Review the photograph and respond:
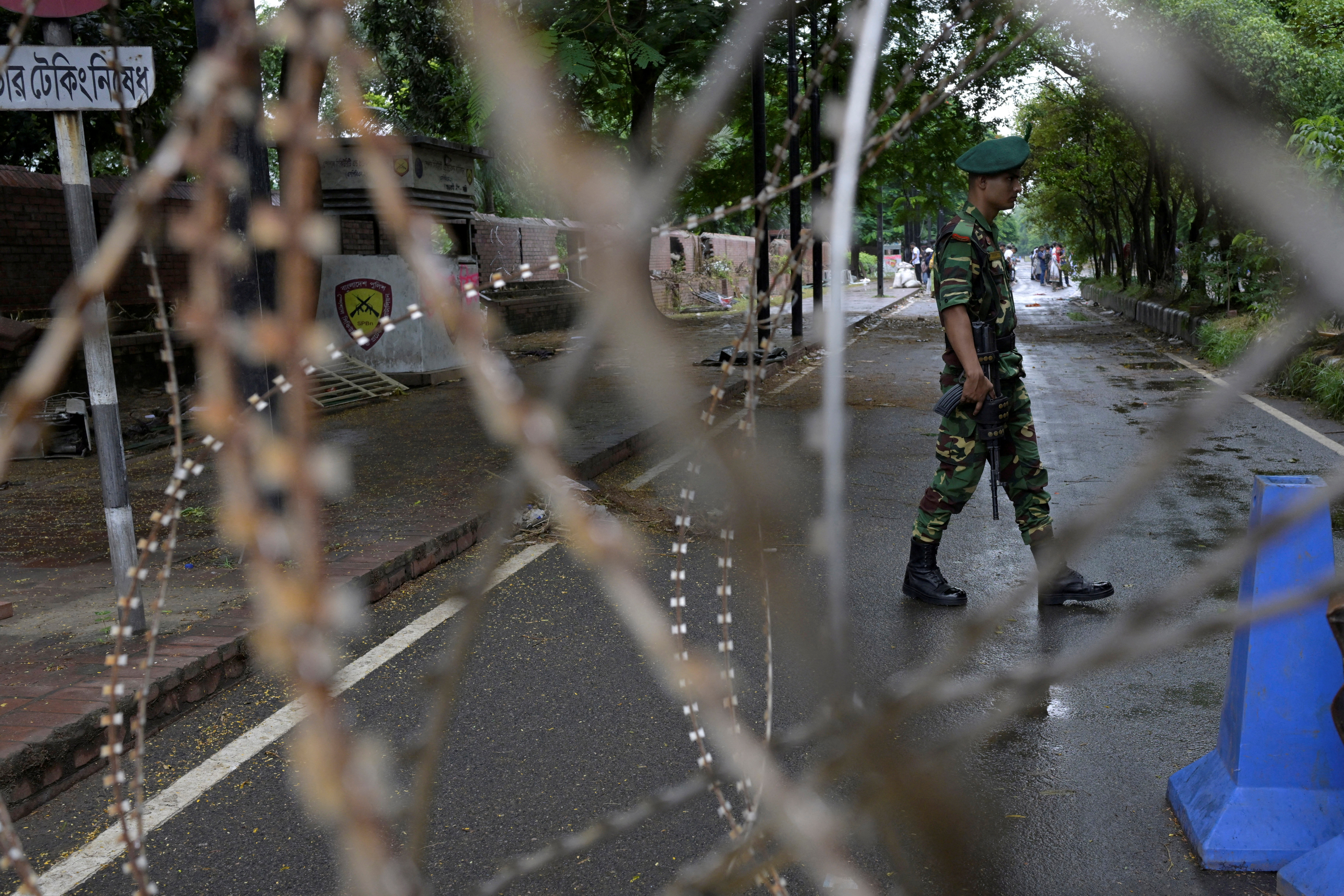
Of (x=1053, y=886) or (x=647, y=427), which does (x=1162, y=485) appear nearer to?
(x=647, y=427)

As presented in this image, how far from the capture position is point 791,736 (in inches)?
40.5

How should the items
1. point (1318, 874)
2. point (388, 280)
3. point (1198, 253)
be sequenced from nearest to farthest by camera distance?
1. point (1318, 874)
2. point (388, 280)
3. point (1198, 253)

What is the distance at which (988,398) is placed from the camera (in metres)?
4.83

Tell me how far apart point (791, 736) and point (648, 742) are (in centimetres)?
274

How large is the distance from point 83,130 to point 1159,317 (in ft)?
66.4

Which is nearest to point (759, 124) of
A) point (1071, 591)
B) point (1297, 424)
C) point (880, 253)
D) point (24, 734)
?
point (1297, 424)

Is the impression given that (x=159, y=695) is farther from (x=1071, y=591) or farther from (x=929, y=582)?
(x=1071, y=591)

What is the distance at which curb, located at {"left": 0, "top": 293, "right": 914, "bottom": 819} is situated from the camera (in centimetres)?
336

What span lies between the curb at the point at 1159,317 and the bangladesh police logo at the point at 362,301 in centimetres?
1189

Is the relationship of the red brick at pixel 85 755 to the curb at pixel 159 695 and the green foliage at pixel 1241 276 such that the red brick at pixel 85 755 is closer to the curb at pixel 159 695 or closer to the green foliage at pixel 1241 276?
the curb at pixel 159 695

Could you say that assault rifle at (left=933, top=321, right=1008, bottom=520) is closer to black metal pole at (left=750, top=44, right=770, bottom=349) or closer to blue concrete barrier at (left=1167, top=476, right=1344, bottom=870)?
blue concrete barrier at (left=1167, top=476, right=1344, bottom=870)

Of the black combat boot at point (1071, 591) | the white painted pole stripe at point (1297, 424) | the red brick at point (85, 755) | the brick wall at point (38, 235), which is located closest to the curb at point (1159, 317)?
the white painted pole stripe at point (1297, 424)

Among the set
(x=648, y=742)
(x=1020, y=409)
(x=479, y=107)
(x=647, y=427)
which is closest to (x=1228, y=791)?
(x=648, y=742)

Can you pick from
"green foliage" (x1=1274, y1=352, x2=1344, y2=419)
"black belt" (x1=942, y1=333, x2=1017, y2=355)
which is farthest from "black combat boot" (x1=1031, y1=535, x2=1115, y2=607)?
"green foliage" (x1=1274, y1=352, x2=1344, y2=419)
